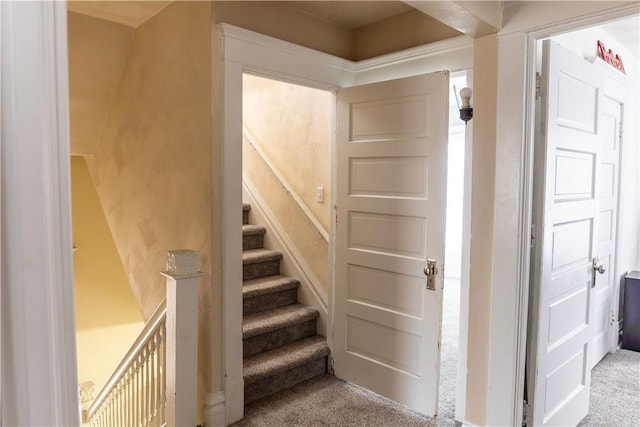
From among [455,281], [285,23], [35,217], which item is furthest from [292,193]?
[455,281]

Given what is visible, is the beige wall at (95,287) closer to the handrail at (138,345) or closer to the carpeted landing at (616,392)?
the handrail at (138,345)

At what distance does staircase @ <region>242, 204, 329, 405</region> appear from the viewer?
2916 mm

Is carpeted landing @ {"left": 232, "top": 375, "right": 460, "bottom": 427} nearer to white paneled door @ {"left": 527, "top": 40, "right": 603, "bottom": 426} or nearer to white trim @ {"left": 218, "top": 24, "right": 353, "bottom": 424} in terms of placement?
white trim @ {"left": 218, "top": 24, "right": 353, "bottom": 424}

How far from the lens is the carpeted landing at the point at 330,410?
2.57 meters

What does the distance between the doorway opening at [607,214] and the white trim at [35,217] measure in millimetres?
1962

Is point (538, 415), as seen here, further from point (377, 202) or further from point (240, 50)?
point (240, 50)

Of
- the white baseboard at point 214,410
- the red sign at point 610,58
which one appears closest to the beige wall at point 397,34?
the red sign at point 610,58

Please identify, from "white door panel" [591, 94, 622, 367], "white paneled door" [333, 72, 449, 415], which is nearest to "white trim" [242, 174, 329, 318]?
"white paneled door" [333, 72, 449, 415]

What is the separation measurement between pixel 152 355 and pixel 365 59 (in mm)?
2354

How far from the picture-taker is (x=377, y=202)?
2797 mm

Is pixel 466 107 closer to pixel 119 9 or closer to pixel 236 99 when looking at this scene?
pixel 236 99

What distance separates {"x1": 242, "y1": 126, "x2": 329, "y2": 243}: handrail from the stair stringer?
0.93ft

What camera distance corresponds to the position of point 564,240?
2172 millimetres

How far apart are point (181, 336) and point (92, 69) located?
2.24m
